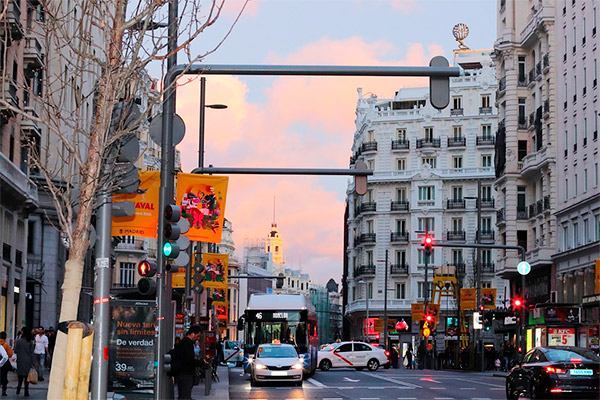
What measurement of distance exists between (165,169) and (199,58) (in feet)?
15.9

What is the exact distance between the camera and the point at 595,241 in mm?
61312

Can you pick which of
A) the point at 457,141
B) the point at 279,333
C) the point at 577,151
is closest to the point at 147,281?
the point at 279,333

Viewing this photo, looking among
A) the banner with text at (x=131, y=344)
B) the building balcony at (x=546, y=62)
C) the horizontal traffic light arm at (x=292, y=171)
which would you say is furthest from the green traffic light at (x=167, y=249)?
the building balcony at (x=546, y=62)

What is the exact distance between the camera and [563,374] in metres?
27.4

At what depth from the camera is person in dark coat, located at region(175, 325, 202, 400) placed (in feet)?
72.4

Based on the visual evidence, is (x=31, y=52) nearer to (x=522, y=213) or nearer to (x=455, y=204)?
(x=522, y=213)

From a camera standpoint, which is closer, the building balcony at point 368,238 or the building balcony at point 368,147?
the building balcony at point 368,238

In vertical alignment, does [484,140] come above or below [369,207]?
above

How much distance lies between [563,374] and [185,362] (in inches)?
382

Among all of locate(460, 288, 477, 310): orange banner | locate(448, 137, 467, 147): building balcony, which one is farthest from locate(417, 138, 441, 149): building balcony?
locate(460, 288, 477, 310): orange banner

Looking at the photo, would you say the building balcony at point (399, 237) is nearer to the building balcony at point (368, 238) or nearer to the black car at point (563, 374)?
the building balcony at point (368, 238)

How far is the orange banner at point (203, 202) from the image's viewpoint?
26312mm

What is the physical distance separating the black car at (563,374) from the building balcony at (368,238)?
91161 mm

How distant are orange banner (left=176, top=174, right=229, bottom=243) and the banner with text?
3.57 metres
